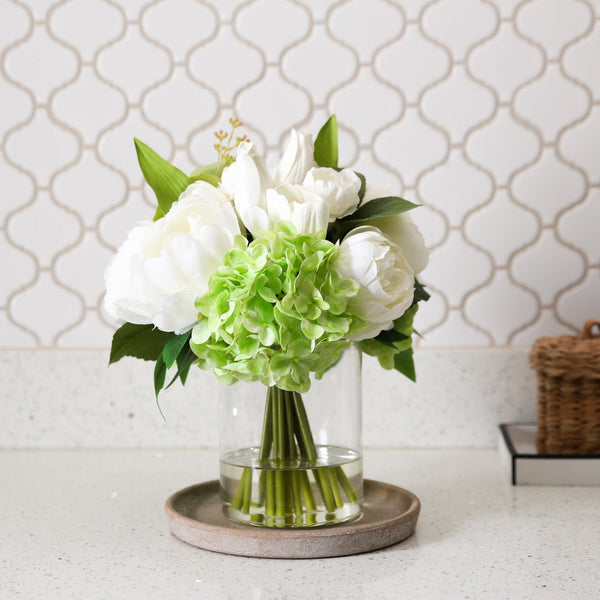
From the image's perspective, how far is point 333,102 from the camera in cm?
111

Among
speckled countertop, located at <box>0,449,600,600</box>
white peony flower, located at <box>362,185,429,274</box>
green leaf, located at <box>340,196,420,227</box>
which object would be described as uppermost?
green leaf, located at <box>340,196,420,227</box>

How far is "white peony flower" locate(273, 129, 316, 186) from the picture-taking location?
68 cm

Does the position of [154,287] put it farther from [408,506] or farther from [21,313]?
[21,313]

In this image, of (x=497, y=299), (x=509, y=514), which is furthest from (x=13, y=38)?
(x=509, y=514)

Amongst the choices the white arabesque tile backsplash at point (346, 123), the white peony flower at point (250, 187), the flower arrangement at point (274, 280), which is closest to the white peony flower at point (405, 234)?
the flower arrangement at point (274, 280)

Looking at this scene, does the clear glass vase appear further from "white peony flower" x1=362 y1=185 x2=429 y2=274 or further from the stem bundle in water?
"white peony flower" x1=362 y1=185 x2=429 y2=274

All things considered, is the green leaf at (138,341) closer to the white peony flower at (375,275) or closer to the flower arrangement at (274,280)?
the flower arrangement at (274,280)

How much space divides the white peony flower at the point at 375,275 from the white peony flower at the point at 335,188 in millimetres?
26

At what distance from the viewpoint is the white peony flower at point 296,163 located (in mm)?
680

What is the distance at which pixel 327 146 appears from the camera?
0.74 meters

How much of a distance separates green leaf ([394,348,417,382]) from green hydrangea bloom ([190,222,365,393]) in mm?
179

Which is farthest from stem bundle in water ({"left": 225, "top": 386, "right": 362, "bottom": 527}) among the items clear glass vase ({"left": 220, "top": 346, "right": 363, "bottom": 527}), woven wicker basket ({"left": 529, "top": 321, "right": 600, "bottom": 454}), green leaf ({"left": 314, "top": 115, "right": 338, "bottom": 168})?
woven wicker basket ({"left": 529, "top": 321, "right": 600, "bottom": 454})

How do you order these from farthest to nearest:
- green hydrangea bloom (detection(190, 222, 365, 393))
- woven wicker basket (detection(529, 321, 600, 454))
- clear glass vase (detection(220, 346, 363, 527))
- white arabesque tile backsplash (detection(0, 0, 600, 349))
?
white arabesque tile backsplash (detection(0, 0, 600, 349))
woven wicker basket (detection(529, 321, 600, 454))
clear glass vase (detection(220, 346, 363, 527))
green hydrangea bloom (detection(190, 222, 365, 393))

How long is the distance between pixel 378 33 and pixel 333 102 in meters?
0.11
